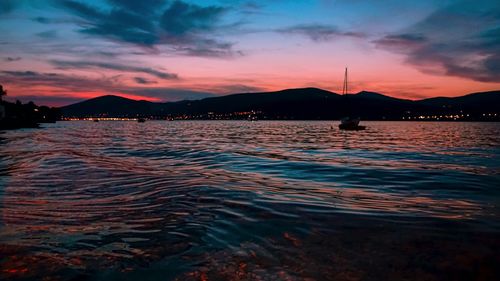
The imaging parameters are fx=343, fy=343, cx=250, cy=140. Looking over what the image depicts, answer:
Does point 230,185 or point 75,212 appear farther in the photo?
point 230,185

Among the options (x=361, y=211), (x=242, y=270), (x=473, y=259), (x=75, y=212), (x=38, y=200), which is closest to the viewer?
(x=242, y=270)

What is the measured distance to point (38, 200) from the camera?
1007 centimetres

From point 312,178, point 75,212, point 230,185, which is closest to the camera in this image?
point 75,212

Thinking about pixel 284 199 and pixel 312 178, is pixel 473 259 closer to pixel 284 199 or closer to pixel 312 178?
pixel 284 199

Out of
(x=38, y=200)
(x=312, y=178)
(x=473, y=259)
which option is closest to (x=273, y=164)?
(x=312, y=178)

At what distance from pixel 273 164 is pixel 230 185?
8.09 metres

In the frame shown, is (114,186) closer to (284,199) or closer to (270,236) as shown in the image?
(284,199)

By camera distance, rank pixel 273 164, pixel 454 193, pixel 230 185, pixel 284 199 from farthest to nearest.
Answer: pixel 273 164, pixel 230 185, pixel 454 193, pixel 284 199

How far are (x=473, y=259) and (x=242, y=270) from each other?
158 inches

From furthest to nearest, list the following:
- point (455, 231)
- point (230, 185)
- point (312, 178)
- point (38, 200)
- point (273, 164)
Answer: point (273, 164), point (312, 178), point (230, 185), point (38, 200), point (455, 231)

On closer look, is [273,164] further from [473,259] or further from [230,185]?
[473,259]

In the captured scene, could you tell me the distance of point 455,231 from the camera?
7531mm

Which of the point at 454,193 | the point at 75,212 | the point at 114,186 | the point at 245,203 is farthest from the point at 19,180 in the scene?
the point at 454,193

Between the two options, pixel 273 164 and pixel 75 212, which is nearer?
pixel 75 212
